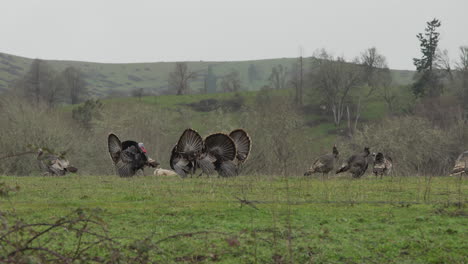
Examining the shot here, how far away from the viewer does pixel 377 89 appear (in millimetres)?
128250

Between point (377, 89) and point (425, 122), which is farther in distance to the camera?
point (377, 89)

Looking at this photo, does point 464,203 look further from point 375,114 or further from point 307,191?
point 375,114

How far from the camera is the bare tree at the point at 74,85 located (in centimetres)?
15300

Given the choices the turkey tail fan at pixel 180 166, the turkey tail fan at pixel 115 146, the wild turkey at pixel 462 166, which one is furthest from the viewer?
the turkey tail fan at pixel 115 146

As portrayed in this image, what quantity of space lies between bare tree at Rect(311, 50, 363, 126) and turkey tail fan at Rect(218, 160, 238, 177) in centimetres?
9196

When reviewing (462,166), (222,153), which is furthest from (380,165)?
(222,153)

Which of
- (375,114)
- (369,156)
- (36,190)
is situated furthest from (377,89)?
(36,190)

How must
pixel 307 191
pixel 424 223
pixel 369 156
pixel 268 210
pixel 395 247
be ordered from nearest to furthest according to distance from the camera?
pixel 395 247 → pixel 424 223 → pixel 268 210 → pixel 307 191 → pixel 369 156

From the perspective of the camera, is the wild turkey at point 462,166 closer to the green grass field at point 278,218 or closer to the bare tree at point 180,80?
the green grass field at point 278,218

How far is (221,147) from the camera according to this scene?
88.8 ft

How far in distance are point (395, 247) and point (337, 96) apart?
11012cm

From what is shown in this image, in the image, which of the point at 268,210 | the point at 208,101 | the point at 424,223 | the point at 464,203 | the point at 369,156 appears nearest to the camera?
the point at 424,223

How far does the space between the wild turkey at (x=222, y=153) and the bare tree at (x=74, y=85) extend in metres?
130

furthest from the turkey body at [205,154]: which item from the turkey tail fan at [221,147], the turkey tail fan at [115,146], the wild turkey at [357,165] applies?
the wild turkey at [357,165]
